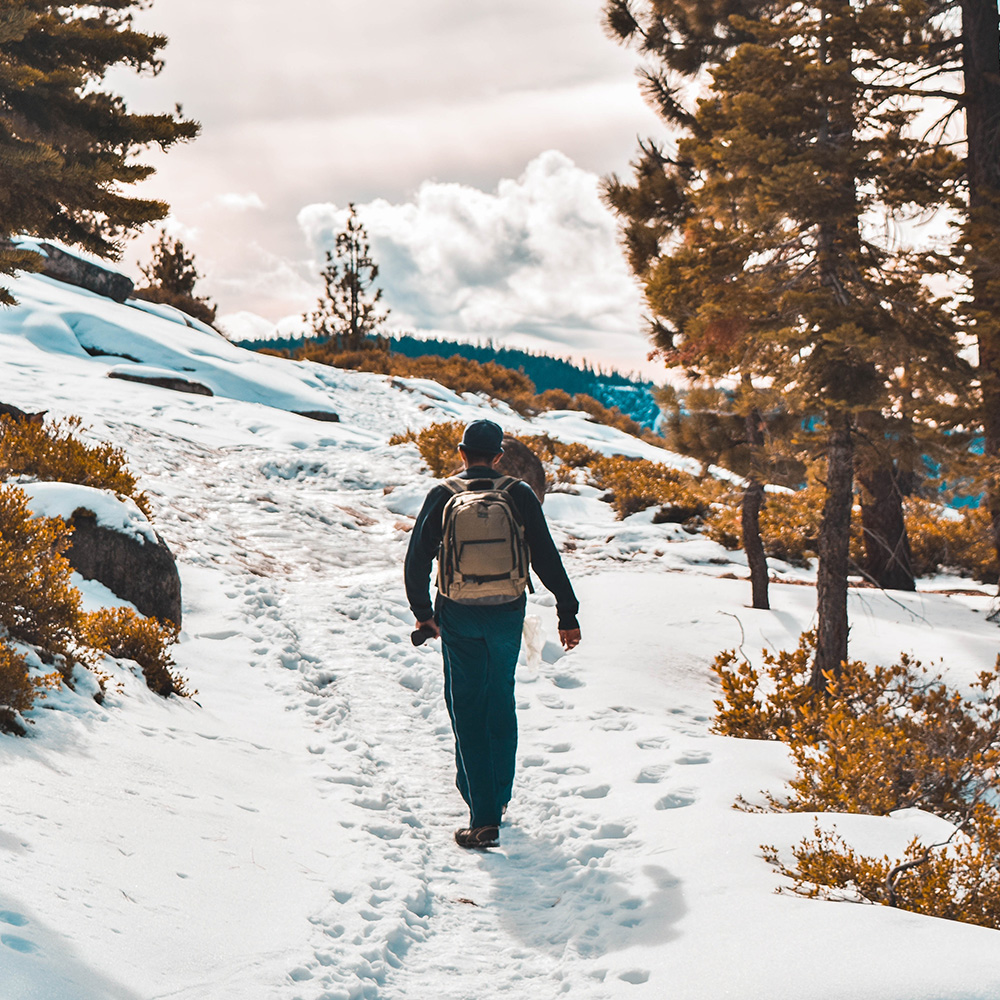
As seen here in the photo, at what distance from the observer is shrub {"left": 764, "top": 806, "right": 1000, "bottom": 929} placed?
9.68 ft

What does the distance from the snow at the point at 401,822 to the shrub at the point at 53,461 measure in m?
1.01

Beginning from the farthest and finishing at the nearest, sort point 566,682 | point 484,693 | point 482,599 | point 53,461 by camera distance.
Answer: point 53,461, point 566,682, point 484,693, point 482,599

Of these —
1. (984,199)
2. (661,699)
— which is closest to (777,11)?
(984,199)

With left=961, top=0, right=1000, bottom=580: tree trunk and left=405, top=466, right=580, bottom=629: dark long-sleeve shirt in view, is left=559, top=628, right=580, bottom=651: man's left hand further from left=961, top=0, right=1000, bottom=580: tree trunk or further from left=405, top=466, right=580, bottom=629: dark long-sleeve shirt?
left=961, top=0, right=1000, bottom=580: tree trunk

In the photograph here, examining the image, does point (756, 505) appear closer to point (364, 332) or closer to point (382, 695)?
point (382, 695)

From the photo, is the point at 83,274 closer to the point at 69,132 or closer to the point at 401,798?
the point at 69,132

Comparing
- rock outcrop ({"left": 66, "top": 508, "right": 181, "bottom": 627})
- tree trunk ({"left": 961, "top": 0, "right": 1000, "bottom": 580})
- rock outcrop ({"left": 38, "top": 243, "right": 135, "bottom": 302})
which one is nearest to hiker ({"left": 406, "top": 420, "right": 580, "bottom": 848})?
rock outcrop ({"left": 66, "top": 508, "right": 181, "bottom": 627})

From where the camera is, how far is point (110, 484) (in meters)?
7.76

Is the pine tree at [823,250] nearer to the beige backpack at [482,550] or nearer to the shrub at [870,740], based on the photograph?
the shrub at [870,740]

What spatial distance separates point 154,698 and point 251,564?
4150 mm

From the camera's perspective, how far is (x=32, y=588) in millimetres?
4207

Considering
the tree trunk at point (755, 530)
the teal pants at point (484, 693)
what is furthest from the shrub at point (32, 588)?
the tree trunk at point (755, 530)

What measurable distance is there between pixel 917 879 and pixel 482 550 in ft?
7.61

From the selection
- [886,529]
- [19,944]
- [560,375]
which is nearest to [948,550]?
[886,529]
